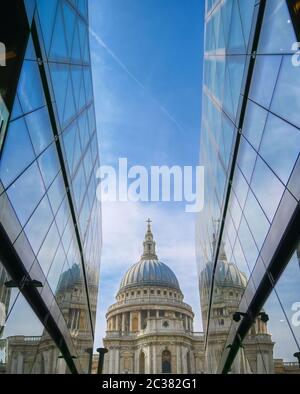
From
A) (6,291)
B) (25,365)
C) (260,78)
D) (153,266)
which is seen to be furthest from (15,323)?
(153,266)

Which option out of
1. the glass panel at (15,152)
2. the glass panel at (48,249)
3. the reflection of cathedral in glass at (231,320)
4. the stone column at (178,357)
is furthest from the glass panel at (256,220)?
the stone column at (178,357)

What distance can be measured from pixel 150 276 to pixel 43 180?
103 metres

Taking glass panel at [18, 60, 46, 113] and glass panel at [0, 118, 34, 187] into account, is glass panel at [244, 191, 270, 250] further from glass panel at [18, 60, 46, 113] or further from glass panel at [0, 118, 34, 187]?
glass panel at [18, 60, 46, 113]

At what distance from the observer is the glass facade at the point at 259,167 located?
6.85m

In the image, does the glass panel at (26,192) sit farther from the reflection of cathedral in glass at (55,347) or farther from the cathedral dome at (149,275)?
the cathedral dome at (149,275)

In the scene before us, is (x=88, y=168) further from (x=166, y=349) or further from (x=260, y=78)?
(x=166, y=349)

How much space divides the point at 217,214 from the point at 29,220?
9.86 m

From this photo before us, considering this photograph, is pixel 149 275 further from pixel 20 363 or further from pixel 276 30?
pixel 276 30

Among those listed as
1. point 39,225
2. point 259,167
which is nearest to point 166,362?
point 39,225

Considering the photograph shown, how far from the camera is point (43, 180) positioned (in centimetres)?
984

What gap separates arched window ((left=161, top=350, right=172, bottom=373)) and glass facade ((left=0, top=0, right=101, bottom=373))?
244ft

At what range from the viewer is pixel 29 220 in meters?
8.86

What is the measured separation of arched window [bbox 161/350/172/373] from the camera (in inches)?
3342

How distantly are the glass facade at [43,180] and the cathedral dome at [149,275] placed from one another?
93631mm
